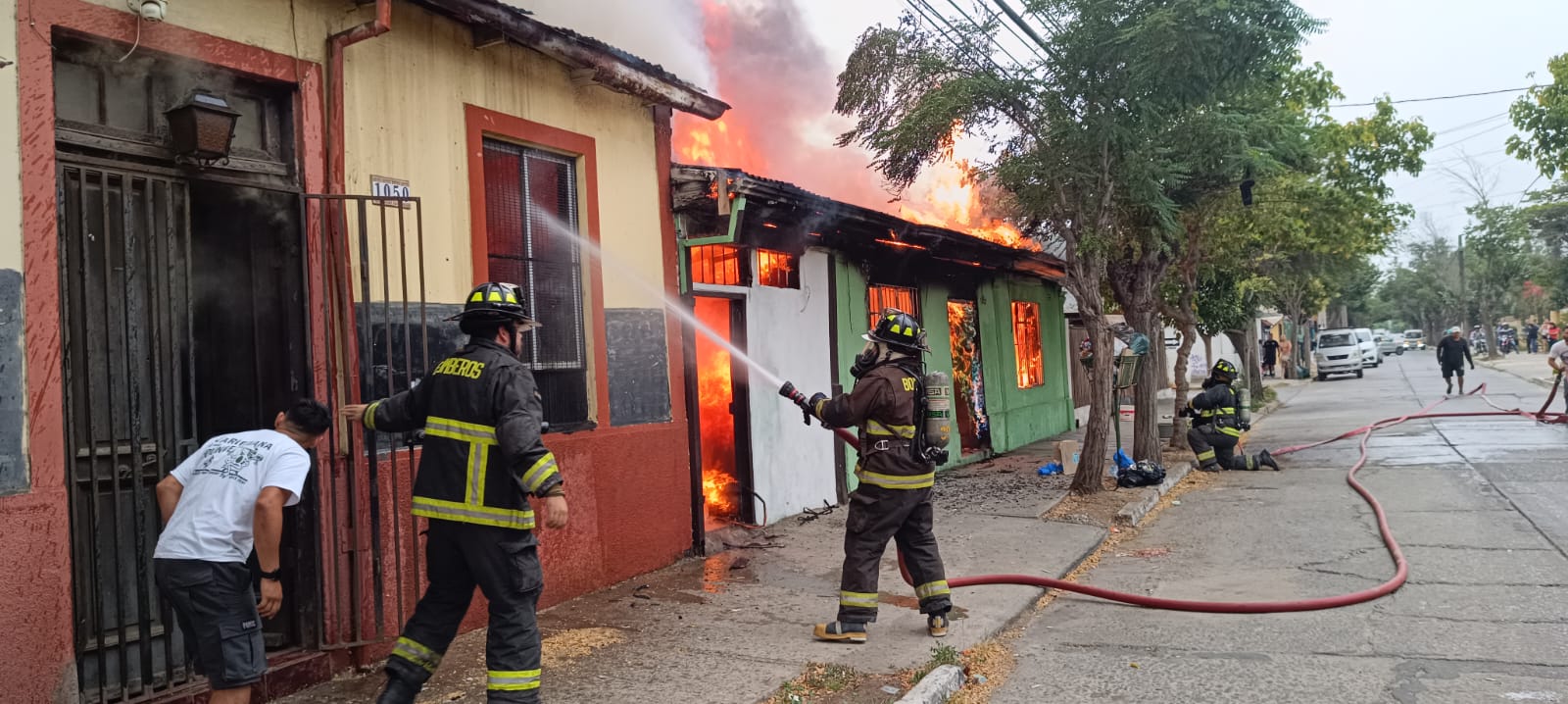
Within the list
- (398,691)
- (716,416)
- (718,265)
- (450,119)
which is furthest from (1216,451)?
(398,691)

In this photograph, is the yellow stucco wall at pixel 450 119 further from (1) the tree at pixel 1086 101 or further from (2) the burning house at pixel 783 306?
(1) the tree at pixel 1086 101

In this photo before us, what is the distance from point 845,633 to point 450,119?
3.63 meters

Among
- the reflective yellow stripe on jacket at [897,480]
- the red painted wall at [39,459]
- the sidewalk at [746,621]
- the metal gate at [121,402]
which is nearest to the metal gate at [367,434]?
the sidewalk at [746,621]

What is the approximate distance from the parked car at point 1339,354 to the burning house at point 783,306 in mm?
24695

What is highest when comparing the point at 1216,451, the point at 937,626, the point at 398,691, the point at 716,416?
the point at 716,416

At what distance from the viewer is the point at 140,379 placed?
4.12m

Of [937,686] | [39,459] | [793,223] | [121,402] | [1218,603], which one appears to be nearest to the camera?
[39,459]

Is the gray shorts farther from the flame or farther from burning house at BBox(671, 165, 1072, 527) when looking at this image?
the flame

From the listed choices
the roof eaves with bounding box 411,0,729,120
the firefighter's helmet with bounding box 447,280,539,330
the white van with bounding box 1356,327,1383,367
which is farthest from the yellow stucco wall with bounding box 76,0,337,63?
the white van with bounding box 1356,327,1383,367

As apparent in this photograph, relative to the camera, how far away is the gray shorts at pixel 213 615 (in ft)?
10.8

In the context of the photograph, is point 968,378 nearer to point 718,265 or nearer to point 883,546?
point 718,265

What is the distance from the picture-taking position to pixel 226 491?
3.35 metres

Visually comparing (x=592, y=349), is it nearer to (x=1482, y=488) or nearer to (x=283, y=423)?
(x=283, y=423)

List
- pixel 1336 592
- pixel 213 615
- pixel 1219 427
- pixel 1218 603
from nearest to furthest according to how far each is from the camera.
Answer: pixel 213 615, pixel 1218 603, pixel 1336 592, pixel 1219 427
